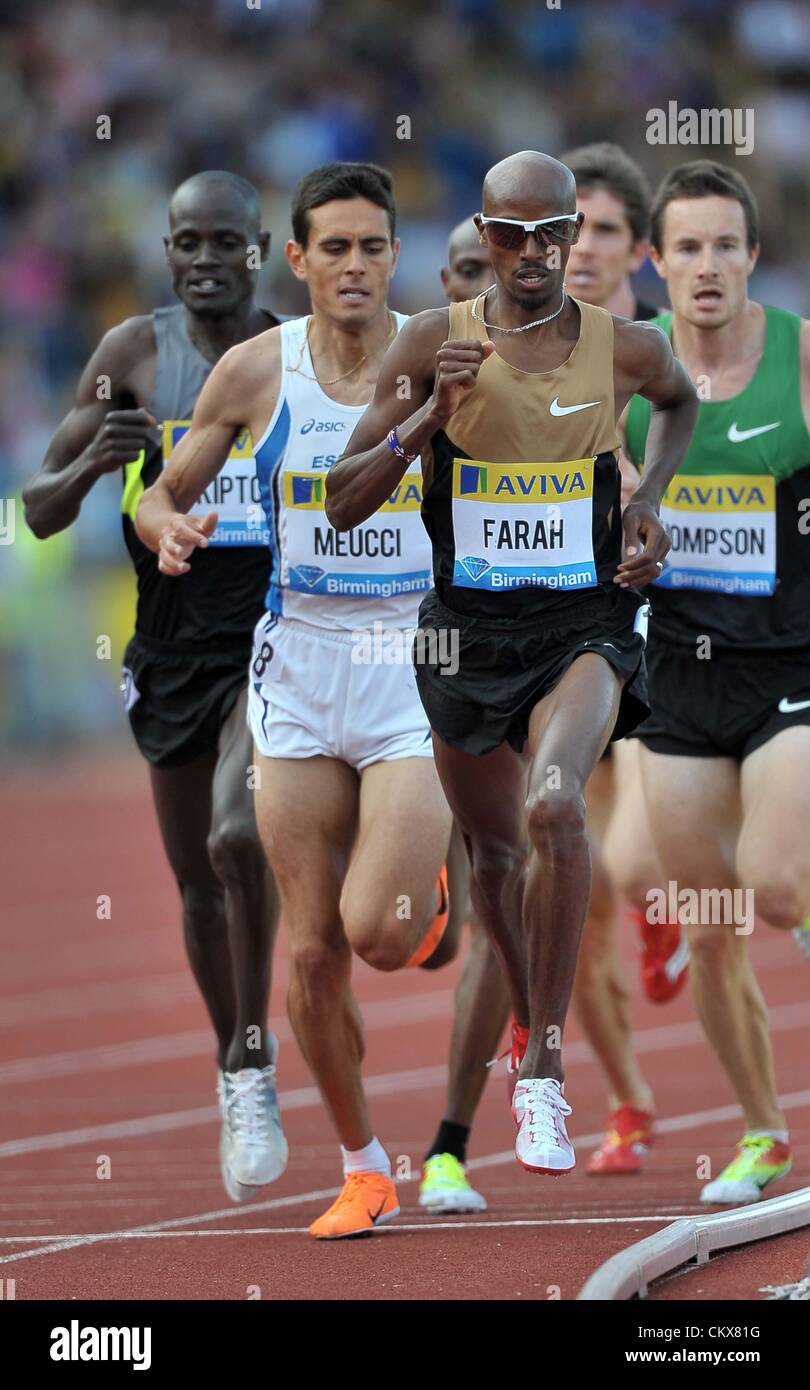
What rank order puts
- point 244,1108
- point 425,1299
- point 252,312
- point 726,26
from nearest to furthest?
point 425,1299, point 244,1108, point 252,312, point 726,26

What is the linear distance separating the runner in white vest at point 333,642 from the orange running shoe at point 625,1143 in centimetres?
164

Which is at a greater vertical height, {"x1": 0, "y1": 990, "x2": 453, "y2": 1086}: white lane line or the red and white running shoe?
{"x1": 0, "y1": 990, "x2": 453, "y2": 1086}: white lane line

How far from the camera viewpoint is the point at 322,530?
659 centimetres

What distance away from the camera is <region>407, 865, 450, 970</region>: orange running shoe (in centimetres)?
671

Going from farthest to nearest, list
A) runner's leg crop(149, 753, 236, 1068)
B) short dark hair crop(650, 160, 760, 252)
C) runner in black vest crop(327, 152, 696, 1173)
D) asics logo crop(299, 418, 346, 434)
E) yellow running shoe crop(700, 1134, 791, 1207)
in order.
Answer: runner's leg crop(149, 753, 236, 1068) < short dark hair crop(650, 160, 760, 252) < yellow running shoe crop(700, 1134, 791, 1207) < asics logo crop(299, 418, 346, 434) < runner in black vest crop(327, 152, 696, 1173)

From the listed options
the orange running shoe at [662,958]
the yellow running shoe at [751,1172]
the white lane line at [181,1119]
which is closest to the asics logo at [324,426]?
the yellow running shoe at [751,1172]

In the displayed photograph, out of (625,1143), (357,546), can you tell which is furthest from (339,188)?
(625,1143)

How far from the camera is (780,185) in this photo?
21406 mm

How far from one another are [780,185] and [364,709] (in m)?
16.0

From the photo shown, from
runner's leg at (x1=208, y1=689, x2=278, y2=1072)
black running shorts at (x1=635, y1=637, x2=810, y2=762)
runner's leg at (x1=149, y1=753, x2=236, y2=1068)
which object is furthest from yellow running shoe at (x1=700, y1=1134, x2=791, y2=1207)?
runner's leg at (x1=149, y1=753, x2=236, y2=1068)

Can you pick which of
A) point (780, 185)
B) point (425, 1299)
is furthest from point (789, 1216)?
point (780, 185)

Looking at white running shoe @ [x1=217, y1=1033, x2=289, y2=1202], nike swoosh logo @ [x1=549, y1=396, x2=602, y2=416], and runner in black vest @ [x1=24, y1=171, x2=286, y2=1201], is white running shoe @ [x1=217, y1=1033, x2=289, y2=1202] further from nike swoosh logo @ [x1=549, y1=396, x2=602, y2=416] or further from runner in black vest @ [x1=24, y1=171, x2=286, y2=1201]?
nike swoosh logo @ [x1=549, y1=396, x2=602, y2=416]

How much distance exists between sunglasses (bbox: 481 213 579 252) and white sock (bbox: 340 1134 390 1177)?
266cm
